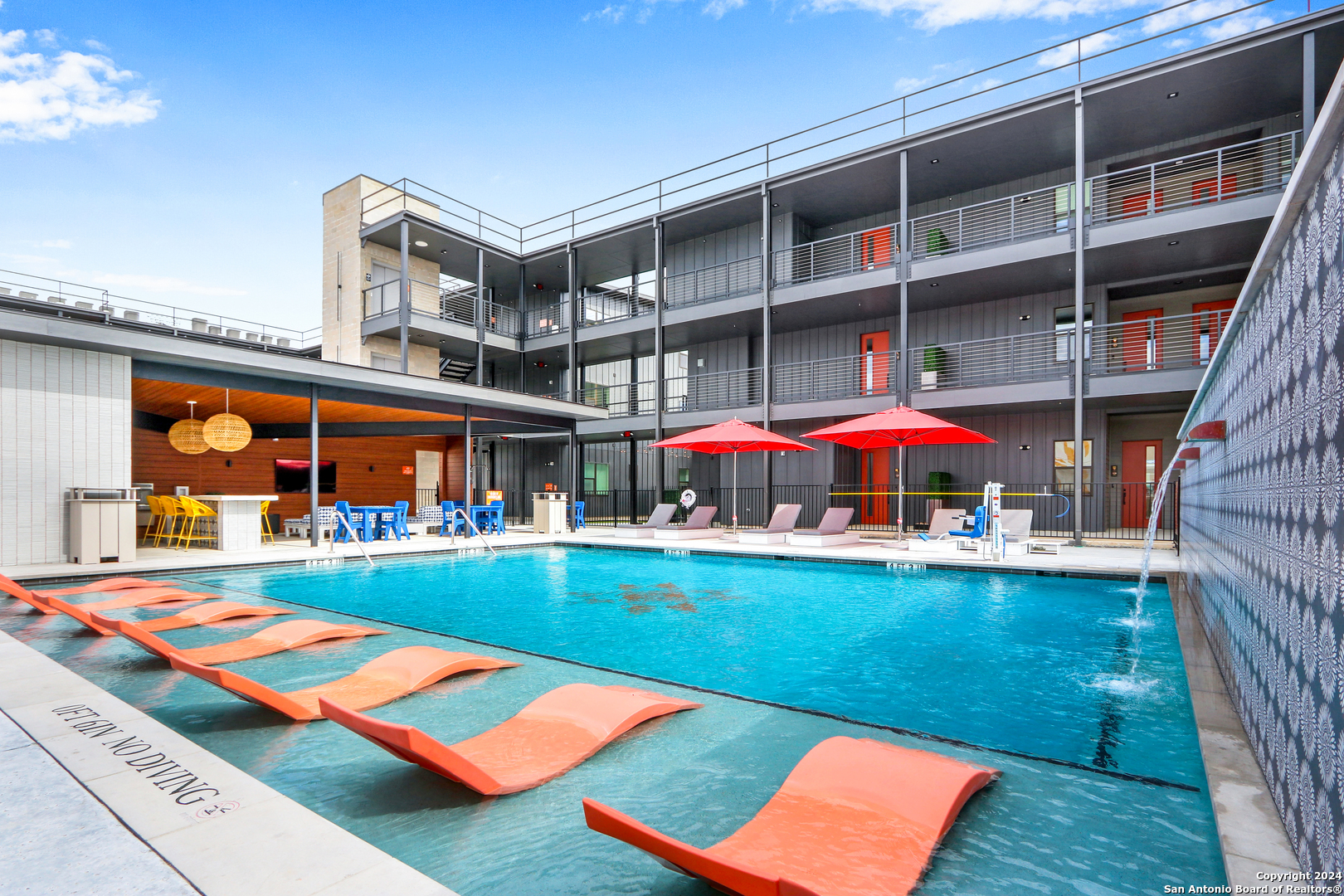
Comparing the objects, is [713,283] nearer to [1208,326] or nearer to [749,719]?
[1208,326]

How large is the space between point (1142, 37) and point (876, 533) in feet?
34.0

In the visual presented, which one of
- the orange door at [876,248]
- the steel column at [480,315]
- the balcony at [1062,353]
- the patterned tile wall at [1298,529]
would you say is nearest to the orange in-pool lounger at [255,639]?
the patterned tile wall at [1298,529]

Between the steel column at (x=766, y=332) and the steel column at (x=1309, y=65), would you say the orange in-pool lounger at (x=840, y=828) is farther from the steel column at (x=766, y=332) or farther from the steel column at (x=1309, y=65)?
the steel column at (x=1309, y=65)

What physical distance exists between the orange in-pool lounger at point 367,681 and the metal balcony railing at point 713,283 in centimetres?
1367

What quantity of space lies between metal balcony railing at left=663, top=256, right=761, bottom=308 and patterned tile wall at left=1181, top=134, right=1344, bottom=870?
14.3m

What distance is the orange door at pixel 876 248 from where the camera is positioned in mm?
16141

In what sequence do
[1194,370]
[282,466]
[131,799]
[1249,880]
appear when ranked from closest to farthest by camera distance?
[1249,880], [131,799], [1194,370], [282,466]

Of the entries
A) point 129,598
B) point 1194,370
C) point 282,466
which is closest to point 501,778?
point 129,598

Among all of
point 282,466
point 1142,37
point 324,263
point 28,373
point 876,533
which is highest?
point 1142,37

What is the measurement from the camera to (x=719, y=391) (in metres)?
18.7

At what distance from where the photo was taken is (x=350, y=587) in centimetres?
772

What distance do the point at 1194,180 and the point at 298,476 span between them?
21.2 m

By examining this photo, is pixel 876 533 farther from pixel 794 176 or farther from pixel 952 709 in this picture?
pixel 952 709

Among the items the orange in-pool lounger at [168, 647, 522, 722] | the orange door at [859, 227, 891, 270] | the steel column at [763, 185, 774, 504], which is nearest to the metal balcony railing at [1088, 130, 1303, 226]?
the orange door at [859, 227, 891, 270]
